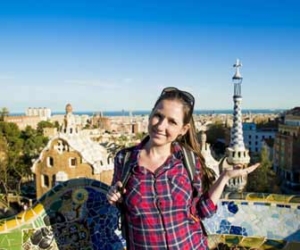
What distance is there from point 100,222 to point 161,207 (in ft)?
4.32

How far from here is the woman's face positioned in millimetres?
1614

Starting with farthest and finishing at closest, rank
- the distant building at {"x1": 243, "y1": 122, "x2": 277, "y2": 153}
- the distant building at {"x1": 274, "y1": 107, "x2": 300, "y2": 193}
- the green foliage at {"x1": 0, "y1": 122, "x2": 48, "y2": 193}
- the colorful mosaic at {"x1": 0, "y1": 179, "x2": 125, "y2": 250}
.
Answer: the distant building at {"x1": 243, "y1": 122, "x2": 277, "y2": 153} < the distant building at {"x1": 274, "y1": 107, "x2": 300, "y2": 193} < the green foliage at {"x1": 0, "y1": 122, "x2": 48, "y2": 193} < the colorful mosaic at {"x1": 0, "y1": 179, "x2": 125, "y2": 250}

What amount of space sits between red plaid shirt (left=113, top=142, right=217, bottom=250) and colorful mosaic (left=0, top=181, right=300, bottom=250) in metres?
1.16

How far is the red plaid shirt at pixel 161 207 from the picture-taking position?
1611 mm

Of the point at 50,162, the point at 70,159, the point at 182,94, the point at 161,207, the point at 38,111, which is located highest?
the point at 38,111

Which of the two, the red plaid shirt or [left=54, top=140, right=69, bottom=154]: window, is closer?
the red plaid shirt

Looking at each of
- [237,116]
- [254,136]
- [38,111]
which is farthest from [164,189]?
[38,111]

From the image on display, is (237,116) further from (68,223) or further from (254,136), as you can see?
(254,136)

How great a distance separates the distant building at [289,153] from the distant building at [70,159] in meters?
15.1

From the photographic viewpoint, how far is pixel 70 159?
1052cm

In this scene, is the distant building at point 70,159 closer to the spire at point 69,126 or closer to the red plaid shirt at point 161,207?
the spire at point 69,126

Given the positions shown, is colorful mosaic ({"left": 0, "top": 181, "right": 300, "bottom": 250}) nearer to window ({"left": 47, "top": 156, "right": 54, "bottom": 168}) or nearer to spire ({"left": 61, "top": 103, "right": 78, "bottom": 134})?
spire ({"left": 61, "top": 103, "right": 78, "bottom": 134})

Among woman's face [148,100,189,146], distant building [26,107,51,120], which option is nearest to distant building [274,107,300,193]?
woman's face [148,100,189,146]

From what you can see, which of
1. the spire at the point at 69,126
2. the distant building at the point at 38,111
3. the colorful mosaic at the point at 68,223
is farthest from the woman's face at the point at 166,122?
the distant building at the point at 38,111
